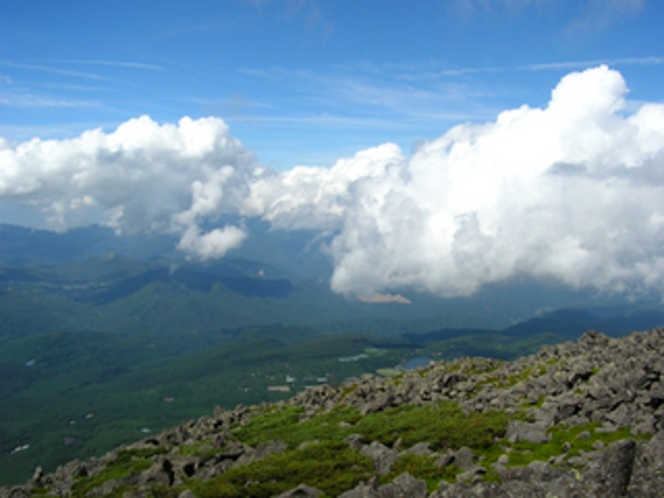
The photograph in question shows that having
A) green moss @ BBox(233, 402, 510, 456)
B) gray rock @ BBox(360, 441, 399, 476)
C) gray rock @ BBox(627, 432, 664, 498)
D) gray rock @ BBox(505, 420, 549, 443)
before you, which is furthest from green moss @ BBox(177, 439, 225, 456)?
gray rock @ BBox(627, 432, 664, 498)

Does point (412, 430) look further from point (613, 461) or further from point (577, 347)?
point (577, 347)

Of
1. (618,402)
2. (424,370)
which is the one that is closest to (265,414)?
(424,370)

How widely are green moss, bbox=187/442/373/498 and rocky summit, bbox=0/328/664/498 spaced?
0.10 m

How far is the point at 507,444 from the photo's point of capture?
33.2 metres

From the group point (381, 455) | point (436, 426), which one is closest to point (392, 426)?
point (436, 426)

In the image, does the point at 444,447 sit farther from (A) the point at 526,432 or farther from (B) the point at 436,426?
(A) the point at 526,432

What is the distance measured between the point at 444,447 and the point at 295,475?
37.7 feet

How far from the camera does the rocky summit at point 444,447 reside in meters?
18.8

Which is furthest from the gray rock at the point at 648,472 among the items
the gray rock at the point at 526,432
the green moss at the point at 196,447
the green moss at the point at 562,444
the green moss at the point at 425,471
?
the green moss at the point at 196,447

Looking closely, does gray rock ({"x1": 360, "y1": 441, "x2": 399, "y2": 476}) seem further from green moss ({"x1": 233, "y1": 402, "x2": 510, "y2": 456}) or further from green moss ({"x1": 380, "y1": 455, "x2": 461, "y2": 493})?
green moss ({"x1": 233, "y1": 402, "x2": 510, "y2": 456})

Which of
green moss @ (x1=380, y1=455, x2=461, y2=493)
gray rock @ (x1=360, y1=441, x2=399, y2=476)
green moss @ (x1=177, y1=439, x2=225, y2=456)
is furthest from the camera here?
green moss @ (x1=177, y1=439, x2=225, y2=456)

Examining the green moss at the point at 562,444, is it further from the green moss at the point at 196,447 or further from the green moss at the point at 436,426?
the green moss at the point at 196,447

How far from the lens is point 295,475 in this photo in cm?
3244

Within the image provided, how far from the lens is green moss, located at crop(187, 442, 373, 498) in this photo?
29.5 metres
